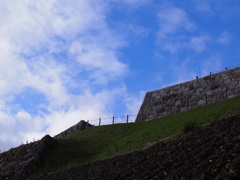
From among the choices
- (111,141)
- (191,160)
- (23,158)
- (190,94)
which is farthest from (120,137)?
(191,160)

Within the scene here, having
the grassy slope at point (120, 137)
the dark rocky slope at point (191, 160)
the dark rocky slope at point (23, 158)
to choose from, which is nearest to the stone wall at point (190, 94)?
the grassy slope at point (120, 137)

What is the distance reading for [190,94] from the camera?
3694cm

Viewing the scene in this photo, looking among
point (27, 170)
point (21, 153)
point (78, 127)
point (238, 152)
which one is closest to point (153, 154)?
point (238, 152)

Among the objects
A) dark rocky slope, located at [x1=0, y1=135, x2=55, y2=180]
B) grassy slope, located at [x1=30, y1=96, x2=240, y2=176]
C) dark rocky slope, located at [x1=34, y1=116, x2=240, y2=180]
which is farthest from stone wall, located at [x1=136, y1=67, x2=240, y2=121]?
dark rocky slope, located at [x1=34, y1=116, x2=240, y2=180]

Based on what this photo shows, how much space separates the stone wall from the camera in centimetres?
3414

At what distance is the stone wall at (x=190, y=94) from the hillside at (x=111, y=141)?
4.72 m

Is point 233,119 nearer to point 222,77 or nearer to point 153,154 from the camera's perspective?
point 153,154

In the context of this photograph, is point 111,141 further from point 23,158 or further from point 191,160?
point 191,160

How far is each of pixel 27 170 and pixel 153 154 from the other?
12.4 m

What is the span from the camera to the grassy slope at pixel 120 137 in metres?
22.3

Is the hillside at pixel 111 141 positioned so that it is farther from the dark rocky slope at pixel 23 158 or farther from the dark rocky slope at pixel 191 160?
the dark rocky slope at pixel 191 160

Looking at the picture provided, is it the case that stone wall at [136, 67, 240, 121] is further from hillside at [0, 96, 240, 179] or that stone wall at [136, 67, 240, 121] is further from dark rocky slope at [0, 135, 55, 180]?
dark rocky slope at [0, 135, 55, 180]

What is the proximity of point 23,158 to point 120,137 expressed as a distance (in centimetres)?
792

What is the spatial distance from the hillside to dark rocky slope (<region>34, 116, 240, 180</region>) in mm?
5223
